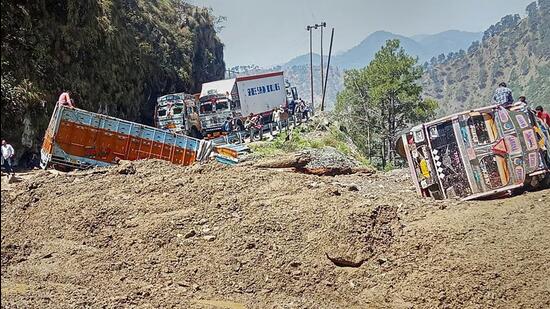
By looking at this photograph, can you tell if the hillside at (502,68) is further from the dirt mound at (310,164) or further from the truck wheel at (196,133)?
the dirt mound at (310,164)

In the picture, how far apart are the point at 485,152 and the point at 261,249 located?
5143mm

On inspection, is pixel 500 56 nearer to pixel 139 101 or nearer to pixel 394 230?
pixel 139 101

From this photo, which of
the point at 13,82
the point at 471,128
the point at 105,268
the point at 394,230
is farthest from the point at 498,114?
the point at 13,82

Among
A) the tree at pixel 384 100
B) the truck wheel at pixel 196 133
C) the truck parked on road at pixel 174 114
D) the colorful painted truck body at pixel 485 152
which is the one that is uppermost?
the tree at pixel 384 100

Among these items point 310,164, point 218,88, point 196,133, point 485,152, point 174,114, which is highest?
point 218,88

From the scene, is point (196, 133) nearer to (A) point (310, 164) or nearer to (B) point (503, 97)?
(A) point (310, 164)

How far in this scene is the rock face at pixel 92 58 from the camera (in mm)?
15969

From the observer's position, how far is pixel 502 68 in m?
140

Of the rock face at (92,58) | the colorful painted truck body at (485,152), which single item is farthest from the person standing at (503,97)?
the rock face at (92,58)

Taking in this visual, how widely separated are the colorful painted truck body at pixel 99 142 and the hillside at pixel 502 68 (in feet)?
357

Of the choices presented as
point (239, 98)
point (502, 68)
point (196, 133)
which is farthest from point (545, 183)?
point (502, 68)

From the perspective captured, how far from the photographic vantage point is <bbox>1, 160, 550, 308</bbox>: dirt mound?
6.24 meters

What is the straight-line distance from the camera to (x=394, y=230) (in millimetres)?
7891

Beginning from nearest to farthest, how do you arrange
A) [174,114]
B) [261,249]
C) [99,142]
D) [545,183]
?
1. [261,249]
2. [545,183]
3. [99,142]
4. [174,114]
